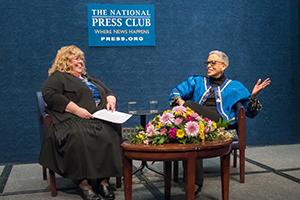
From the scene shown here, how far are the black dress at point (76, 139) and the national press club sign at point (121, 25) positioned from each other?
4.61 feet

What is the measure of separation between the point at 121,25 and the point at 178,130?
264cm

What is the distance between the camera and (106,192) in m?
3.51

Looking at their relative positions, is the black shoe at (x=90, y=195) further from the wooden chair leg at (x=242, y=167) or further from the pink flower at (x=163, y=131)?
the wooden chair leg at (x=242, y=167)

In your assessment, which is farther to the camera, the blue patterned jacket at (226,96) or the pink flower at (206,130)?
the blue patterned jacket at (226,96)

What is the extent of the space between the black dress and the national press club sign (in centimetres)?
140

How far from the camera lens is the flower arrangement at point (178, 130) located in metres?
2.79

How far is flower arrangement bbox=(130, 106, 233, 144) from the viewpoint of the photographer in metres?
2.79

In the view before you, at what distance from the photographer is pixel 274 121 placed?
5.75 metres

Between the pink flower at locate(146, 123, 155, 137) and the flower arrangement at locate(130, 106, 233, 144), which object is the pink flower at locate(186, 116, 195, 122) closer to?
the flower arrangement at locate(130, 106, 233, 144)

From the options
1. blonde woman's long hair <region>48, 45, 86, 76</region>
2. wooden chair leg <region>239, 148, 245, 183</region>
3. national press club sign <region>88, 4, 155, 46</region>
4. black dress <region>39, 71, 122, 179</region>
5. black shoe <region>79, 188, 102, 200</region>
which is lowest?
black shoe <region>79, 188, 102, 200</region>

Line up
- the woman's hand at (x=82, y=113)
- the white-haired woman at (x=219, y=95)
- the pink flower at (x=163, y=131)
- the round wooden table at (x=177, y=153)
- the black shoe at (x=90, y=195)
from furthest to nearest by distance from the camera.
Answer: the white-haired woman at (x=219, y=95), the woman's hand at (x=82, y=113), the black shoe at (x=90, y=195), the pink flower at (x=163, y=131), the round wooden table at (x=177, y=153)

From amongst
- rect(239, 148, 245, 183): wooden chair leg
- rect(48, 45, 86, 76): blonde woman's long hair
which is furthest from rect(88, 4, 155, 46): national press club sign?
rect(239, 148, 245, 183): wooden chair leg

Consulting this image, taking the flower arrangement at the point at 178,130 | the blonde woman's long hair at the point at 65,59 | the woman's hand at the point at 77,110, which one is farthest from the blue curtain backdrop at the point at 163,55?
the flower arrangement at the point at 178,130

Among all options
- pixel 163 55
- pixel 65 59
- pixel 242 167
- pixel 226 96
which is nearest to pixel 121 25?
pixel 163 55
